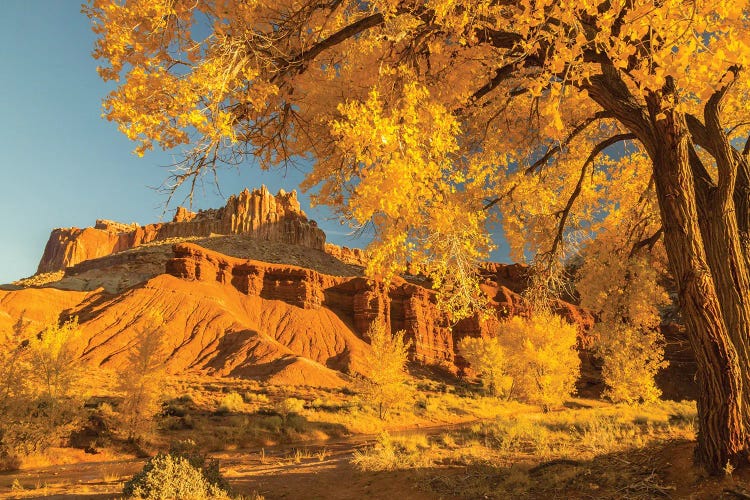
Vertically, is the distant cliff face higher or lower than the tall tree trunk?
higher

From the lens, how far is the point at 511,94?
697cm

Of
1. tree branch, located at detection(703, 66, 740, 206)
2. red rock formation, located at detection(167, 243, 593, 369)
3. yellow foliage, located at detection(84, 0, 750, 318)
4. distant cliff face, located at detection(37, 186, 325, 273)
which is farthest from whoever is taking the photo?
distant cliff face, located at detection(37, 186, 325, 273)

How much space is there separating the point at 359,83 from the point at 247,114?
148 centimetres

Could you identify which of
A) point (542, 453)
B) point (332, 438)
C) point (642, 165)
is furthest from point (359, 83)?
point (332, 438)

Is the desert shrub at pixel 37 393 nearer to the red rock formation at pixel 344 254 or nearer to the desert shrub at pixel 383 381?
the desert shrub at pixel 383 381

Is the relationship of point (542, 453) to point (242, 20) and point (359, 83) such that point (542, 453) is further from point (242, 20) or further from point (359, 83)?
point (242, 20)

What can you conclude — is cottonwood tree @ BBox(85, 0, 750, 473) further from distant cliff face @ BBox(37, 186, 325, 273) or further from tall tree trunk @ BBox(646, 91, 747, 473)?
distant cliff face @ BBox(37, 186, 325, 273)

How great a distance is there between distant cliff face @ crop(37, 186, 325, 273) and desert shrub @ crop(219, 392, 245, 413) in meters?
87.0

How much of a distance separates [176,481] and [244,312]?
56640 mm

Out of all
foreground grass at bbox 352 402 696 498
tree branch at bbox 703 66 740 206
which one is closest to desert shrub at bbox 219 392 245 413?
foreground grass at bbox 352 402 696 498

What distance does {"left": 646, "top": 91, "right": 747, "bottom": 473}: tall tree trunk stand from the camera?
441 cm

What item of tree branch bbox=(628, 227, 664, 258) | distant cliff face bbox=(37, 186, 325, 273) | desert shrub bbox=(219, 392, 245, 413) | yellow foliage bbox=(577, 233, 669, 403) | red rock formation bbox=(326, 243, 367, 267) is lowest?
desert shrub bbox=(219, 392, 245, 413)

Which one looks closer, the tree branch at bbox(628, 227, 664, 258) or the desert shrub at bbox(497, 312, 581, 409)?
the tree branch at bbox(628, 227, 664, 258)

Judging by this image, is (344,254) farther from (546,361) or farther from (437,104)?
(437,104)
